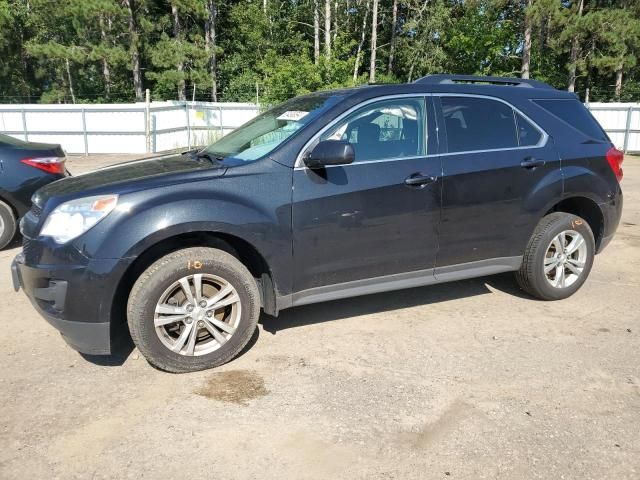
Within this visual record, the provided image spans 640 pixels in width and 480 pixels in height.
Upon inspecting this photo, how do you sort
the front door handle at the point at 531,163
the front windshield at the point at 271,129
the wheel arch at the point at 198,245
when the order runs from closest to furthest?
1. the wheel arch at the point at 198,245
2. the front windshield at the point at 271,129
3. the front door handle at the point at 531,163

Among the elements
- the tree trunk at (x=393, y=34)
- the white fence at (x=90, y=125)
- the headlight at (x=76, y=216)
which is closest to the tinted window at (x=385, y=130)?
the headlight at (x=76, y=216)

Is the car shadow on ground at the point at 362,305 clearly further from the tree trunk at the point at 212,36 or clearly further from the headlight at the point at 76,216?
the tree trunk at the point at 212,36

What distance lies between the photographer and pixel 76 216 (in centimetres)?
329

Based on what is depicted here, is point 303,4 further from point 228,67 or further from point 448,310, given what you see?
point 448,310

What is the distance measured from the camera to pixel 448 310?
15.1ft

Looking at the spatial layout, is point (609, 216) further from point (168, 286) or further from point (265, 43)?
point (265, 43)

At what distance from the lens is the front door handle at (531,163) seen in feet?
14.3

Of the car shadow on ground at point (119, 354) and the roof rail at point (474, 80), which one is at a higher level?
the roof rail at point (474, 80)

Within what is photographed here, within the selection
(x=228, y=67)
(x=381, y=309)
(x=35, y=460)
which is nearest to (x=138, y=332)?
(x=35, y=460)

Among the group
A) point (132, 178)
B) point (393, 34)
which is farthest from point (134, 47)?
point (132, 178)

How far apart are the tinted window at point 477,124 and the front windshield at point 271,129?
0.90 m

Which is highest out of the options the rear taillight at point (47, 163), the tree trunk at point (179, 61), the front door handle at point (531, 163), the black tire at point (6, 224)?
the tree trunk at point (179, 61)

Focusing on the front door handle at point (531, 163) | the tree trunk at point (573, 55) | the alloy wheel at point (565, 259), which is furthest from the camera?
the tree trunk at point (573, 55)

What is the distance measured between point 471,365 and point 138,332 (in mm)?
2147
